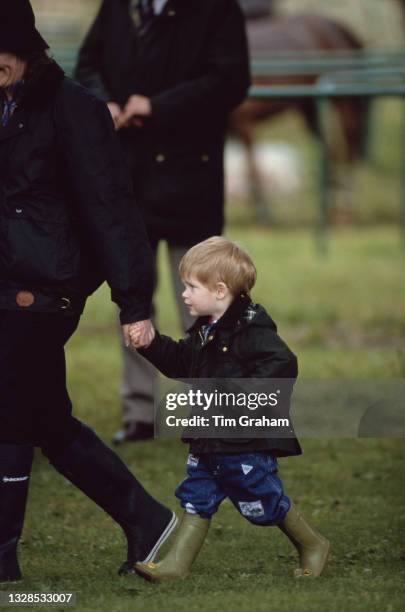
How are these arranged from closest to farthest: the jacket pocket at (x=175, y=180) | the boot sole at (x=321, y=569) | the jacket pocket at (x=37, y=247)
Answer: the jacket pocket at (x=37, y=247) < the boot sole at (x=321, y=569) < the jacket pocket at (x=175, y=180)

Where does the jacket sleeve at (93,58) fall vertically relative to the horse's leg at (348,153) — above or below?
above

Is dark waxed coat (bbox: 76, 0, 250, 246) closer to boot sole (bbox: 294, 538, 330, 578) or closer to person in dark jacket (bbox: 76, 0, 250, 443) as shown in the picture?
person in dark jacket (bbox: 76, 0, 250, 443)

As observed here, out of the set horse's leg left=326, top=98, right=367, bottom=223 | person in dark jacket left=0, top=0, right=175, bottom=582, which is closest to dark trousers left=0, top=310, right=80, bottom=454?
person in dark jacket left=0, top=0, right=175, bottom=582

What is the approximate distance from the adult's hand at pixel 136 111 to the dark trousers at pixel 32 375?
1815 millimetres

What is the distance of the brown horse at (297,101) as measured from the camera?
15266 mm

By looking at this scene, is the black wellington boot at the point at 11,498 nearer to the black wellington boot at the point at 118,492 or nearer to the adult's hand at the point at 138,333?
the black wellington boot at the point at 118,492

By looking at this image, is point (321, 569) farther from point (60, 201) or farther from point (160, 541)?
point (60, 201)

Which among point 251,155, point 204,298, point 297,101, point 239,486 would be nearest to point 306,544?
point 239,486

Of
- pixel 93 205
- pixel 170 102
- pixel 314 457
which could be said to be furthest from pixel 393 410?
pixel 93 205

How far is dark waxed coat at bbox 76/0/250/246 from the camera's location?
6.35 metres

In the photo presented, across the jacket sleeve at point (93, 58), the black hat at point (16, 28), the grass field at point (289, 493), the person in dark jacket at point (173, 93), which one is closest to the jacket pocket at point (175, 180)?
the person in dark jacket at point (173, 93)

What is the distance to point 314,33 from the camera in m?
15.5

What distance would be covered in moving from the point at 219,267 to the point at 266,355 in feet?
1.00

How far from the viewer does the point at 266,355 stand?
4.54m
